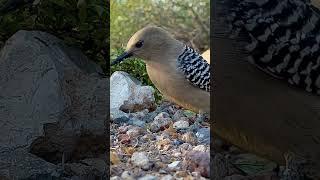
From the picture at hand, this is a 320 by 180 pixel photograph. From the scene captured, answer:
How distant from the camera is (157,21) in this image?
2137 mm

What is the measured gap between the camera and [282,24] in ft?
6.63

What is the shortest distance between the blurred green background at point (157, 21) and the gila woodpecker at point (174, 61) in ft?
0.09

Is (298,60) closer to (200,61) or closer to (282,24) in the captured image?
(282,24)

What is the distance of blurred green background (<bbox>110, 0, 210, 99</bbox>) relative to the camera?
2117 mm

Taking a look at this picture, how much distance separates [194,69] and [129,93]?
239mm

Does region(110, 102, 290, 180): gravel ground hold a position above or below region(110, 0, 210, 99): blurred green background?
below

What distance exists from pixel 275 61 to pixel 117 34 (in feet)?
1.62

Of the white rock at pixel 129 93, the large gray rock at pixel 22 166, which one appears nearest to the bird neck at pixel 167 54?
the white rock at pixel 129 93

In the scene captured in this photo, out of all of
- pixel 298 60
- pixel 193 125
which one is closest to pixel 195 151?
pixel 193 125

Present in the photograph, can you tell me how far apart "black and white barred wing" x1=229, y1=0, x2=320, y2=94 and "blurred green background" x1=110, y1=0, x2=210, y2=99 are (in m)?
0.12

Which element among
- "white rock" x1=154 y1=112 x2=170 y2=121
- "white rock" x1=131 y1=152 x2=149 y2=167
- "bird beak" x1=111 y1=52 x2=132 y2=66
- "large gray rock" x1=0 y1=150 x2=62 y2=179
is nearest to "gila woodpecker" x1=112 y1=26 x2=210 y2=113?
"bird beak" x1=111 y1=52 x2=132 y2=66

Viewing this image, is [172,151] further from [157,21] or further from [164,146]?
[157,21]

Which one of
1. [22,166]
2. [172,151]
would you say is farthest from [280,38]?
[22,166]

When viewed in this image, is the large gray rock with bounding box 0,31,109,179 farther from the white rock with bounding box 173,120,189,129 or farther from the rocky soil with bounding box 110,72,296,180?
the white rock with bounding box 173,120,189,129
